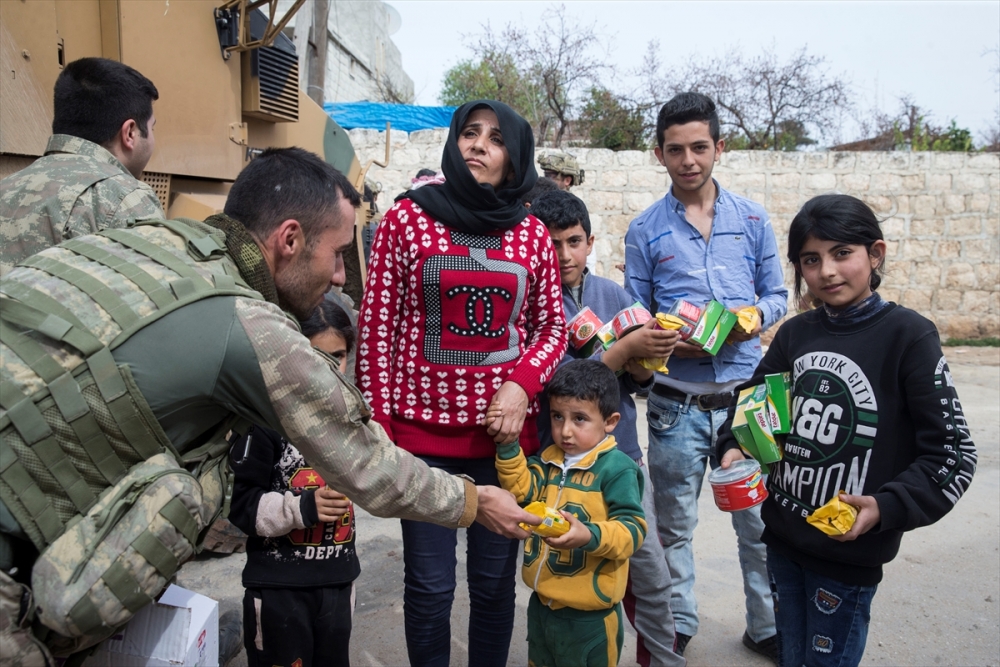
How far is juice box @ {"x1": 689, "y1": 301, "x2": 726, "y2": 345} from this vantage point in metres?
2.79

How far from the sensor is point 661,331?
2662 millimetres

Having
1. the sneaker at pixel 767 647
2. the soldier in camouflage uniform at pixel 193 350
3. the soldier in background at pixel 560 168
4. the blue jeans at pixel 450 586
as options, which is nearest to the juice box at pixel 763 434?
the blue jeans at pixel 450 586

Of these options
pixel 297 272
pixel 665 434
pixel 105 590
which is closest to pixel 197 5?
pixel 297 272

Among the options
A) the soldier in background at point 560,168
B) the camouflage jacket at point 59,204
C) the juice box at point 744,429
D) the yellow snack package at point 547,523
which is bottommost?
the yellow snack package at point 547,523

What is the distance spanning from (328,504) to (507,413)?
2.01 ft

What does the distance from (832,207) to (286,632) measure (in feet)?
7.00

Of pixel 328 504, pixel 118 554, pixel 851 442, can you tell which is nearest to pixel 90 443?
pixel 118 554

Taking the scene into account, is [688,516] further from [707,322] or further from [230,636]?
[230,636]

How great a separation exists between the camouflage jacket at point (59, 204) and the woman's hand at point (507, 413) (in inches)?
52.0

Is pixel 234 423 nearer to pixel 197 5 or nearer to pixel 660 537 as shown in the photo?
pixel 660 537

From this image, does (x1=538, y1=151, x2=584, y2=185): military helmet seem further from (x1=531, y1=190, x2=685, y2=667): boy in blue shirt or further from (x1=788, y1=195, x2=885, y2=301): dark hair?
(x1=788, y1=195, x2=885, y2=301): dark hair

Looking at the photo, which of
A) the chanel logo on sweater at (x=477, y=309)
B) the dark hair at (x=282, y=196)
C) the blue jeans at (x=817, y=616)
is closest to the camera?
the dark hair at (x=282, y=196)

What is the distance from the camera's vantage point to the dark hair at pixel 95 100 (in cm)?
280

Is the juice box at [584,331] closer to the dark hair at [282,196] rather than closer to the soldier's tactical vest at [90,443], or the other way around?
the dark hair at [282,196]
